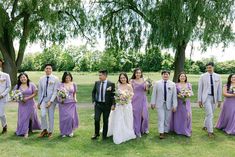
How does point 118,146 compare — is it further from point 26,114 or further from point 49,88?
point 26,114

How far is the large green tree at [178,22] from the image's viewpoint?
67.1 ft

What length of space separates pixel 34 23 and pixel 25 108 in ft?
49.9

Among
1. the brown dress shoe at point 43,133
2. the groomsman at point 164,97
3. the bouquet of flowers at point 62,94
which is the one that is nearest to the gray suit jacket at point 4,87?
the brown dress shoe at point 43,133

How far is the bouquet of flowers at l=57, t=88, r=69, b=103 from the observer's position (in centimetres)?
968

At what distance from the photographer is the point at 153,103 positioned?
389 inches

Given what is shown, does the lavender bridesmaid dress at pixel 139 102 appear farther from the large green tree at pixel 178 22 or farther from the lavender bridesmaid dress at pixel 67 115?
the large green tree at pixel 178 22

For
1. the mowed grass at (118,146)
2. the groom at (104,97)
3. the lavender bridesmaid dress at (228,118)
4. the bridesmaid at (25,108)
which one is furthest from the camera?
the lavender bridesmaid dress at (228,118)

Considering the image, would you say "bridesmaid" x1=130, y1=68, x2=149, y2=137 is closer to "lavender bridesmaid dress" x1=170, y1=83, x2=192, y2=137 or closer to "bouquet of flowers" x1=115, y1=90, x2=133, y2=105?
"bouquet of flowers" x1=115, y1=90, x2=133, y2=105

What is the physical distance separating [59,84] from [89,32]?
54.3 feet

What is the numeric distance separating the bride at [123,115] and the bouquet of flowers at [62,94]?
1.28m

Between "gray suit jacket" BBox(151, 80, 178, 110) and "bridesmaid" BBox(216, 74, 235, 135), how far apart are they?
1.63m

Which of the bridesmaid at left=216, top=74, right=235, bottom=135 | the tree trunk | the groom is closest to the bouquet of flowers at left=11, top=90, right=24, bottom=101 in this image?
the groom

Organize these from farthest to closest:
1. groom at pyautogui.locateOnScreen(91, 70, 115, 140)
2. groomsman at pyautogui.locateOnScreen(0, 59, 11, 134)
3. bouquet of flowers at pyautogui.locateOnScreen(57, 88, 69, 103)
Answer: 1. groomsman at pyautogui.locateOnScreen(0, 59, 11, 134)
2. bouquet of flowers at pyautogui.locateOnScreen(57, 88, 69, 103)
3. groom at pyautogui.locateOnScreen(91, 70, 115, 140)

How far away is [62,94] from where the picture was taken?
9672mm
